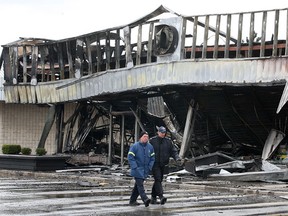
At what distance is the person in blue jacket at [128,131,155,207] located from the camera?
1347cm

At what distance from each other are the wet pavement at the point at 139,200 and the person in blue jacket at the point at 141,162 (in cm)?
38

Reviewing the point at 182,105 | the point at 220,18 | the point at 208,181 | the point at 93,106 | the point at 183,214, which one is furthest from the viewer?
the point at 93,106

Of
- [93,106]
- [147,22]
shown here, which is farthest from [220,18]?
[93,106]

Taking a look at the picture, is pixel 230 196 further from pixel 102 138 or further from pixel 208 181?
pixel 102 138

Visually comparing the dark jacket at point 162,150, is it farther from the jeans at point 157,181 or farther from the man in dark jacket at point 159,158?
the jeans at point 157,181

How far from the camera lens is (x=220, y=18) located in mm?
24734

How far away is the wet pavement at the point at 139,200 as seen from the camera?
12.7 m

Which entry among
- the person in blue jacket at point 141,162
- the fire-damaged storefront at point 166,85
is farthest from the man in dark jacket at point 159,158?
the fire-damaged storefront at point 166,85

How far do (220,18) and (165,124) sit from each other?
24.9ft

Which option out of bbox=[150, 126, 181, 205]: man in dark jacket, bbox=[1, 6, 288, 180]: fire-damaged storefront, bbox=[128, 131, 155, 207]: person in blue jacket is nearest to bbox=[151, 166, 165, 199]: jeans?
bbox=[150, 126, 181, 205]: man in dark jacket

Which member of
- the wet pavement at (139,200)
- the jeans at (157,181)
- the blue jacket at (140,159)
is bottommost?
the wet pavement at (139,200)

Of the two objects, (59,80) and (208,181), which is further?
(59,80)

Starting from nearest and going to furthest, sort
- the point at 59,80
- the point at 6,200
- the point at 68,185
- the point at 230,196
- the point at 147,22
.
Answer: the point at 6,200
the point at 230,196
the point at 68,185
the point at 147,22
the point at 59,80

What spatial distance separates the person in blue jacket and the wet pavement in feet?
1.24
